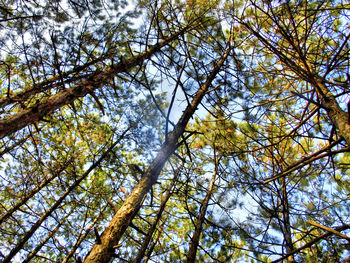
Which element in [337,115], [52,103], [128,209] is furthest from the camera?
[52,103]

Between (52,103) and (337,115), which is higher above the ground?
(337,115)

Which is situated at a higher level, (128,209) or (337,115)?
(337,115)

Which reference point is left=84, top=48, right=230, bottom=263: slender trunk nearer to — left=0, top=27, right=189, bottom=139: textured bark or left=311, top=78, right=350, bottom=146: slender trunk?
left=0, top=27, right=189, bottom=139: textured bark

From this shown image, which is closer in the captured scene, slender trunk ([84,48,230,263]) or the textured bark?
slender trunk ([84,48,230,263])

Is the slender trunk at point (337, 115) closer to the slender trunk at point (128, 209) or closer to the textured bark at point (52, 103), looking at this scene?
the slender trunk at point (128, 209)

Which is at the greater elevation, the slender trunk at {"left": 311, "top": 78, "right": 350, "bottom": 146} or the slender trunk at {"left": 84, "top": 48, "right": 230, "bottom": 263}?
the slender trunk at {"left": 311, "top": 78, "right": 350, "bottom": 146}

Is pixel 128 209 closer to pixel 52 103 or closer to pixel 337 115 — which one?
pixel 52 103

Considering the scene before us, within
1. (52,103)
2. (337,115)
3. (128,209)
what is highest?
(337,115)

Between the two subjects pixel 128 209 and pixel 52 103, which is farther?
pixel 52 103

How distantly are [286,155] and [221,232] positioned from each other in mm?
2597

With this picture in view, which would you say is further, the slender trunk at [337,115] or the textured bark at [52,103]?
the textured bark at [52,103]

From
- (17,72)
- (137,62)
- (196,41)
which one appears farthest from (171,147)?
(17,72)

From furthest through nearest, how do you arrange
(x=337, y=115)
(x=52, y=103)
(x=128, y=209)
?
1. (x=52, y=103)
2. (x=128, y=209)
3. (x=337, y=115)

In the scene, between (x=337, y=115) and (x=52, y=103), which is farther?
(x=52, y=103)
